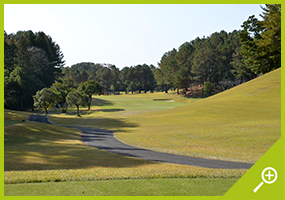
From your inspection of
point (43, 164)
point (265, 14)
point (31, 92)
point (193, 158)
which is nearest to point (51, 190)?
point (43, 164)

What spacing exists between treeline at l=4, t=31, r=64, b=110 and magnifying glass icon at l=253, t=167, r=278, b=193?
272 ft

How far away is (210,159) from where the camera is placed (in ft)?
74.2

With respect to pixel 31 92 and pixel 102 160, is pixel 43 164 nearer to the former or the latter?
pixel 102 160

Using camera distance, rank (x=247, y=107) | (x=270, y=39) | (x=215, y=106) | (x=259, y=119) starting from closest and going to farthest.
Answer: (x=259, y=119), (x=247, y=107), (x=215, y=106), (x=270, y=39)

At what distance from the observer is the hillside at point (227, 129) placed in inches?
1057

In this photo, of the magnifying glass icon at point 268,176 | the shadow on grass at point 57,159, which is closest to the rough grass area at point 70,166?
the shadow on grass at point 57,159

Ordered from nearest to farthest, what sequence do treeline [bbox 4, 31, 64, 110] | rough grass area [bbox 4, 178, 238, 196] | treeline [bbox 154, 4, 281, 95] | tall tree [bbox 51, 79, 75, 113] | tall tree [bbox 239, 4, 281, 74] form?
rough grass area [bbox 4, 178, 238, 196], tall tree [bbox 239, 4, 281, 74], treeline [bbox 154, 4, 281, 95], tall tree [bbox 51, 79, 75, 113], treeline [bbox 4, 31, 64, 110]

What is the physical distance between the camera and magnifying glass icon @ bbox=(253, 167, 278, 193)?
10.9 meters

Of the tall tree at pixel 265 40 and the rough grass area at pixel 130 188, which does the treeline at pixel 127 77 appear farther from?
the rough grass area at pixel 130 188

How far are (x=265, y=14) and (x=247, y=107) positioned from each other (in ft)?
121

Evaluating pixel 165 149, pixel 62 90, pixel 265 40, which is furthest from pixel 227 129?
pixel 62 90

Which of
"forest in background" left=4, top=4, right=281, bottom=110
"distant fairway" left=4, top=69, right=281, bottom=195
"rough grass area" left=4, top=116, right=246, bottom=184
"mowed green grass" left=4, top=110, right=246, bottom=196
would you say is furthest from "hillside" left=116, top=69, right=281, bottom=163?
"forest in background" left=4, top=4, right=281, bottom=110

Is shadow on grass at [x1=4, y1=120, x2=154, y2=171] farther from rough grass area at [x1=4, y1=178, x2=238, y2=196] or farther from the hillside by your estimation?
the hillside

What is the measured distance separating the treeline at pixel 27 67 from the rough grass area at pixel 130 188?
77.3 metres
